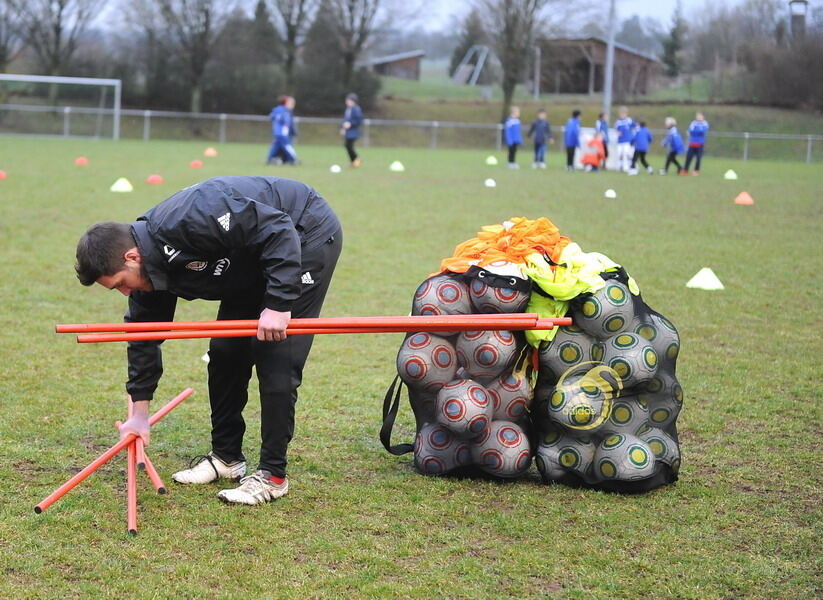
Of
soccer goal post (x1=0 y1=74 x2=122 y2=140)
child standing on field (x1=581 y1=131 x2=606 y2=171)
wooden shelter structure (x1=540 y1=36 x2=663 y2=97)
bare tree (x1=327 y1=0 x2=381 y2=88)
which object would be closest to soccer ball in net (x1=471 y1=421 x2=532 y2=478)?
child standing on field (x1=581 y1=131 x2=606 y2=171)

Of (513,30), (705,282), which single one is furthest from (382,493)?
(513,30)

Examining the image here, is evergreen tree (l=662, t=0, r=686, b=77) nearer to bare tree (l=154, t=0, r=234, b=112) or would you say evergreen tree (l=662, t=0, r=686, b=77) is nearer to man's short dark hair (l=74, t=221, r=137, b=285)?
bare tree (l=154, t=0, r=234, b=112)

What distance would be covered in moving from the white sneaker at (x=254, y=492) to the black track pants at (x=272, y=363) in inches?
2.2

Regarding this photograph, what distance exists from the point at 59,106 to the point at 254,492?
37.2 m

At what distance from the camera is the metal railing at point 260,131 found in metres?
36.7

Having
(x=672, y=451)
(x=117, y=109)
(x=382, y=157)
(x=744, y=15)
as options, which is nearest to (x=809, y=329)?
(x=672, y=451)

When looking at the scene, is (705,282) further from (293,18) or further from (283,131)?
(293,18)

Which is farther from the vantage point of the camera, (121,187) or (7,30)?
(7,30)

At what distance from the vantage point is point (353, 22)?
54000mm

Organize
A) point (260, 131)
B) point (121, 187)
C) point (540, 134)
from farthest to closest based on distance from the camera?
1. point (260, 131)
2. point (540, 134)
3. point (121, 187)

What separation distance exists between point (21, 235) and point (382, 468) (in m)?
8.73

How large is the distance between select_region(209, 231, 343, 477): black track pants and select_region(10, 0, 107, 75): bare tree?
50.4 meters

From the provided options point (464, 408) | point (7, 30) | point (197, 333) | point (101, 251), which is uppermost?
point (7, 30)

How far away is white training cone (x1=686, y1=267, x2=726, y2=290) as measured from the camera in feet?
31.1
